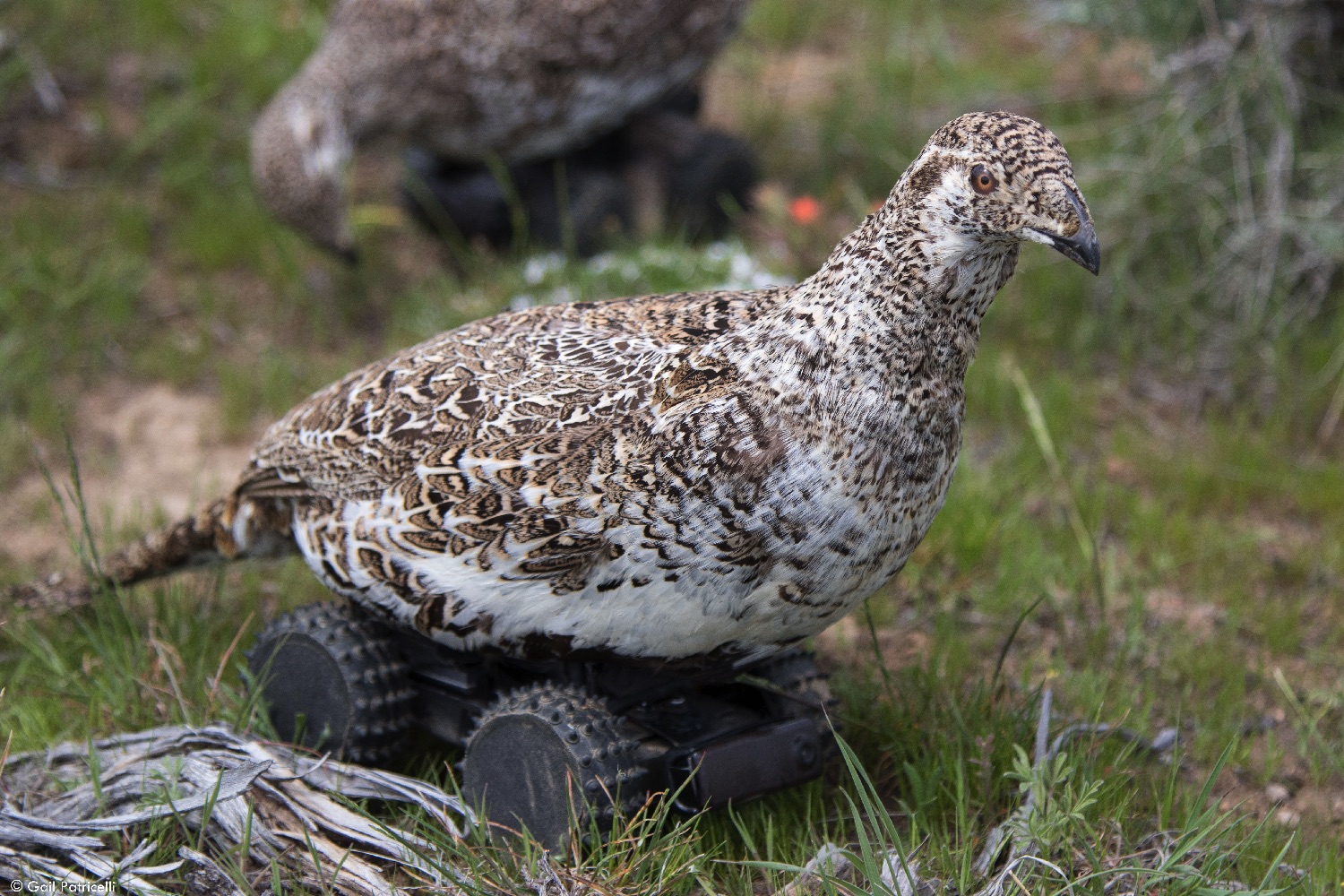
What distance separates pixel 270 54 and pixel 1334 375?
5257 millimetres

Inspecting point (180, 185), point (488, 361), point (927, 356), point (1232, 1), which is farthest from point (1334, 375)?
point (180, 185)

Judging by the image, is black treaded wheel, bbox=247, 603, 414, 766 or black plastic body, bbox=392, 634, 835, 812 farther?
black treaded wheel, bbox=247, 603, 414, 766

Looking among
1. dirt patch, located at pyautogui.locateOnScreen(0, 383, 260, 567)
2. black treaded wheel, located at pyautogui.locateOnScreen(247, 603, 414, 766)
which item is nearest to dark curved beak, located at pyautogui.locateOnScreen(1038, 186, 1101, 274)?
black treaded wheel, located at pyautogui.locateOnScreen(247, 603, 414, 766)

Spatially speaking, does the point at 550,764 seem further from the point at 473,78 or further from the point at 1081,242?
the point at 473,78

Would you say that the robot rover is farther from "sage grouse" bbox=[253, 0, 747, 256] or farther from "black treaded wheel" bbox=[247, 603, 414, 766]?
"sage grouse" bbox=[253, 0, 747, 256]

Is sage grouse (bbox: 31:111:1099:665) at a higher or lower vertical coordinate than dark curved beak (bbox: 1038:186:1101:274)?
lower

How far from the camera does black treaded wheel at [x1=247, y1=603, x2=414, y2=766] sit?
3221 millimetres

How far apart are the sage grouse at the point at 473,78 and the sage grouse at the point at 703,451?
2773mm

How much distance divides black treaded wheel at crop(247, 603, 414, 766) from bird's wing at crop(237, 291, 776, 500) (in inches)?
12.9

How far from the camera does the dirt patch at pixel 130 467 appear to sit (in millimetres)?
4742

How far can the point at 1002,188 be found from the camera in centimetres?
253

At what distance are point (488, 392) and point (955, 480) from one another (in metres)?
2.20

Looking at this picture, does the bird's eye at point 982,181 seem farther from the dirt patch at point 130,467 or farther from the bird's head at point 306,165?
the bird's head at point 306,165

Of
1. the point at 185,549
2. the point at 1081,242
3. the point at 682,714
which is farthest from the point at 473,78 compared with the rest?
the point at 1081,242
